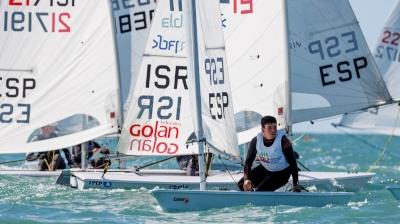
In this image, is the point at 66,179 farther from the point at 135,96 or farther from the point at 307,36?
the point at 307,36

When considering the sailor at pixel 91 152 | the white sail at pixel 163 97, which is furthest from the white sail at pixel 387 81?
the white sail at pixel 163 97

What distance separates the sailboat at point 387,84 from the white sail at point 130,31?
4.87 m

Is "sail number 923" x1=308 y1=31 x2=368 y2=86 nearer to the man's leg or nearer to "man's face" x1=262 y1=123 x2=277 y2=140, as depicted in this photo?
the man's leg

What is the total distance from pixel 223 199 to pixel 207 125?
4.19ft

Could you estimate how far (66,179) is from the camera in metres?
18.5

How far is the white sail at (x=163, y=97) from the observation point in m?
15.7

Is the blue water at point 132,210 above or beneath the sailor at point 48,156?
beneath

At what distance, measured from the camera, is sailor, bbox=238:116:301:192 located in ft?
45.7

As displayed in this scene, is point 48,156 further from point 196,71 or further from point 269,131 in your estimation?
point 269,131

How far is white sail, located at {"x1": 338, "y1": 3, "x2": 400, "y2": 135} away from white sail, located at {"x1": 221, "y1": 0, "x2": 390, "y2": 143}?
3254 millimetres

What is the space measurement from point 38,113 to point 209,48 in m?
5.43

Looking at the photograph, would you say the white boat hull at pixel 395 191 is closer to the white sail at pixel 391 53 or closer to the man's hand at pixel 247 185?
the man's hand at pixel 247 185

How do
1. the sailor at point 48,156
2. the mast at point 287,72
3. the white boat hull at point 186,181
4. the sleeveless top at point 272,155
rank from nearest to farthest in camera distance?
the sleeveless top at point 272,155
the white boat hull at point 186,181
the mast at point 287,72
the sailor at point 48,156

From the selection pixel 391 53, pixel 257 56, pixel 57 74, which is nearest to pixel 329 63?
pixel 257 56
